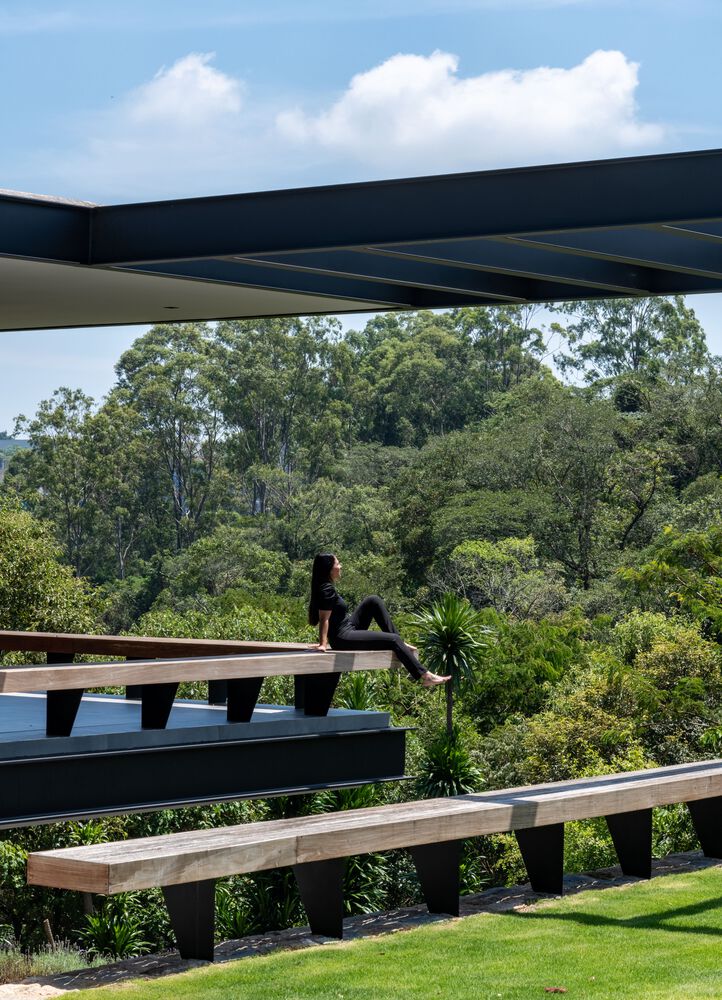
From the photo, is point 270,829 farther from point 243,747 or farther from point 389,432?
point 389,432

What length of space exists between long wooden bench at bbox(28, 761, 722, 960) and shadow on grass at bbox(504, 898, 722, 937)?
41 cm

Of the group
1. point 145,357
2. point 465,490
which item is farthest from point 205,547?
point 145,357

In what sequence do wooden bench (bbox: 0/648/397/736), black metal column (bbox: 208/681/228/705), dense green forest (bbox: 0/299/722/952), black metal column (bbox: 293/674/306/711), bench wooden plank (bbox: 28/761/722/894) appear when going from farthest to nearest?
1. dense green forest (bbox: 0/299/722/952)
2. black metal column (bbox: 208/681/228/705)
3. black metal column (bbox: 293/674/306/711)
4. wooden bench (bbox: 0/648/397/736)
5. bench wooden plank (bbox: 28/761/722/894)

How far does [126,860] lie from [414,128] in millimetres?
85155

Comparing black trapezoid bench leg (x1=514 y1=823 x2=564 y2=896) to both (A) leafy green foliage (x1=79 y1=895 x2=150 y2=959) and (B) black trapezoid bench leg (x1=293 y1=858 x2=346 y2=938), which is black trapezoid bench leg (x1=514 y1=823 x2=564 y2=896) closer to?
(B) black trapezoid bench leg (x1=293 y1=858 x2=346 y2=938)

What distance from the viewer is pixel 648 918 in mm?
6332

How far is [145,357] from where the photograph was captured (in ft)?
237

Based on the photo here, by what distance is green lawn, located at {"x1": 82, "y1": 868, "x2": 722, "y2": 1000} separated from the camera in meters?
5.04

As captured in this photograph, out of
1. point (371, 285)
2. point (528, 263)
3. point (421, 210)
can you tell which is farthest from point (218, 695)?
point (421, 210)

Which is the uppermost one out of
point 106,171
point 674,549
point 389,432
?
point 106,171

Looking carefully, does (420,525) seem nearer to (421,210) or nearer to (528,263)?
(528,263)

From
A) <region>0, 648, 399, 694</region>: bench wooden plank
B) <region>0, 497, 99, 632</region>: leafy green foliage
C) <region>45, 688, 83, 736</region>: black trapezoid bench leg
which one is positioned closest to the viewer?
<region>0, 648, 399, 694</region>: bench wooden plank

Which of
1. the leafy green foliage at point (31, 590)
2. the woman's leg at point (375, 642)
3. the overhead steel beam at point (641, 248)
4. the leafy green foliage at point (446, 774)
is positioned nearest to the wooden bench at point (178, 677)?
the woman's leg at point (375, 642)

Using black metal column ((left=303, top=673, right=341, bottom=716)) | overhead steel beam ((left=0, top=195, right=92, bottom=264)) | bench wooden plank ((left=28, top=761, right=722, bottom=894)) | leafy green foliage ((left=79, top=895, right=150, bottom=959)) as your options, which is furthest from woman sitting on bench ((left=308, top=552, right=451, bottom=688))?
leafy green foliage ((left=79, top=895, right=150, bottom=959))
